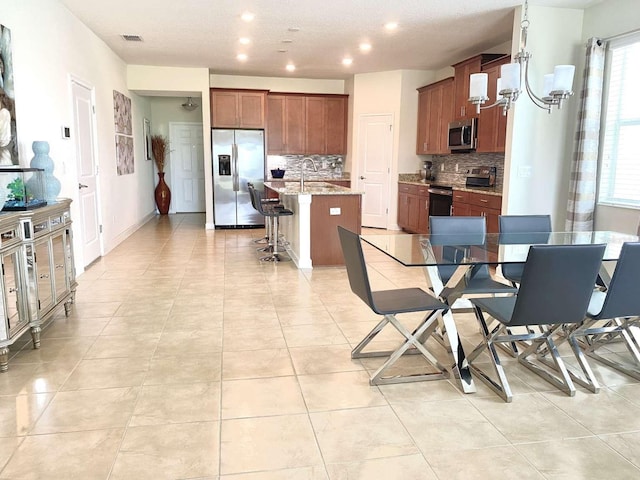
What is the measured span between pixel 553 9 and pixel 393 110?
3.53 m

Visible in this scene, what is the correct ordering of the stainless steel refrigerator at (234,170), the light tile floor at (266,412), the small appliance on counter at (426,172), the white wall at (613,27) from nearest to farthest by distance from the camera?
the light tile floor at (266,412) → the white wall at (613,27) → the small appliance on counter at (426,172) → the stainless steel refrigerator at (234,170)

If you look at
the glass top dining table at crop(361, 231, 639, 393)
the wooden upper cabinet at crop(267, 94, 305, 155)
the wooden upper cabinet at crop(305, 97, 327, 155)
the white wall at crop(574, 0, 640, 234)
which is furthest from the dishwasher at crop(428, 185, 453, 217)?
the glass top dining table at crop(361, 231, 639, 393)

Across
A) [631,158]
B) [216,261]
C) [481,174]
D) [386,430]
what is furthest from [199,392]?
[481,174]

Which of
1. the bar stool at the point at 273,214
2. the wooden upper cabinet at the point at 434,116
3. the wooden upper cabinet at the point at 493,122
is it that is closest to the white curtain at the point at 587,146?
the wooden upper cabinet at the point at 493,122

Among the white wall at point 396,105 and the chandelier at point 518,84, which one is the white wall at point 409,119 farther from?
the chandelier at point 518,84

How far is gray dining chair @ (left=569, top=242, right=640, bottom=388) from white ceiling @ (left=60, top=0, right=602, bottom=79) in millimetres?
3205

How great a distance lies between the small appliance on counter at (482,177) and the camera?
6.16 m

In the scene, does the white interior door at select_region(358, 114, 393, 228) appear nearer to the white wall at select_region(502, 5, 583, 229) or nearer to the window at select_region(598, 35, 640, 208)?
the white wall at select_region(502, 5, 583, 229)

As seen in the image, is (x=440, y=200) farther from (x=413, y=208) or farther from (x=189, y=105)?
(x=189, y=105)

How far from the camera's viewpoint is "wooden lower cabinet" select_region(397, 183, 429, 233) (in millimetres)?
7328

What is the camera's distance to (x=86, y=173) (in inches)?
213

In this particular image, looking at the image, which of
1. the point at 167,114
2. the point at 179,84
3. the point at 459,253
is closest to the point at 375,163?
the point at 179,84

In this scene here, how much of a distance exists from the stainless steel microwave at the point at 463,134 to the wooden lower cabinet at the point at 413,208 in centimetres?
87

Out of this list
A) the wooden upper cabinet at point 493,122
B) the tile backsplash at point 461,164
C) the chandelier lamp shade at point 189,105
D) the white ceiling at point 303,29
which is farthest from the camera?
the chandelier lamp shade at point 189,105
